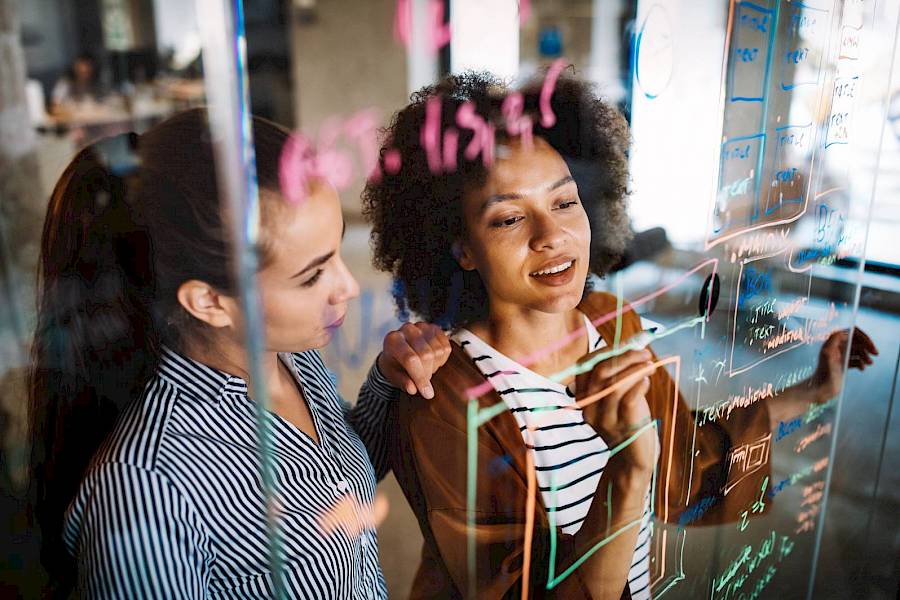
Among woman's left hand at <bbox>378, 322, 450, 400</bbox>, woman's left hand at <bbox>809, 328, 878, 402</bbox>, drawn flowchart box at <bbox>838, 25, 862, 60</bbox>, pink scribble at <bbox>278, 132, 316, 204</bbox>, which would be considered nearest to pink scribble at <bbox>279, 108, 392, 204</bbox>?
pink scribble at <bbox>278, 132, 316, 204</bbox>

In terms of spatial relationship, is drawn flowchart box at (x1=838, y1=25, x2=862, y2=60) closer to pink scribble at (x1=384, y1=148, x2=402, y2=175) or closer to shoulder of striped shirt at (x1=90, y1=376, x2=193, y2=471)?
pink scribble at (x1=384, y1=148, x2=402, y2=175)

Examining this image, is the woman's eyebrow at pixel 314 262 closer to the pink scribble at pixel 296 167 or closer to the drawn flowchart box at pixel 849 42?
the pink scribble at pixel 296 167

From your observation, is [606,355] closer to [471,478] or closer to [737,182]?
→ [471,478]

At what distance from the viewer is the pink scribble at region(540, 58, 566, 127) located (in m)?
0.91

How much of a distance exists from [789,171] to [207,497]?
1228mm

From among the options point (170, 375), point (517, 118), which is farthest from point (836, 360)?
point (170, 375)

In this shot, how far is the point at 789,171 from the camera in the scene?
4.70 feet

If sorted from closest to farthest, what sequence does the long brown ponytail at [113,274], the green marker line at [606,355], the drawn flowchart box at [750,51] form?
the long brown ponytail at [113,274] → the green marker line at [606,355] → the drawn flowchart box at [750,51]

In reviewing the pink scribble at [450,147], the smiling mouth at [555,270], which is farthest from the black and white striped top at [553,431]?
the pink scribble at [450,147]

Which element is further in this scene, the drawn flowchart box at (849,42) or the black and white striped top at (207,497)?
the drawn flowchart box at (849,42)

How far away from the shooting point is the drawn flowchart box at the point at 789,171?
139 centimetres

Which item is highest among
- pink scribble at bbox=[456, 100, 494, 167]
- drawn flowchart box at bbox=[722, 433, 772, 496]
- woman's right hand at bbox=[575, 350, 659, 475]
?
pink scribble at bbox=[456, 100, 494, 167]

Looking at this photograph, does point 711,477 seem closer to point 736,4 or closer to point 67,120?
point 736,4

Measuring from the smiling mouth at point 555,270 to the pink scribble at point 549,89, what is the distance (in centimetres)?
18
